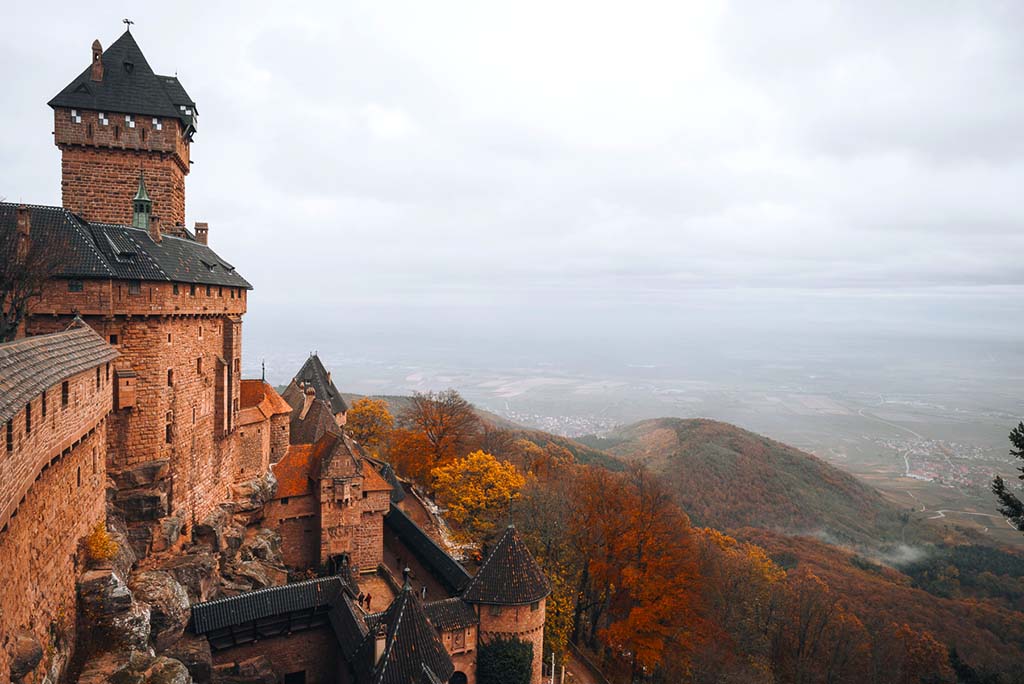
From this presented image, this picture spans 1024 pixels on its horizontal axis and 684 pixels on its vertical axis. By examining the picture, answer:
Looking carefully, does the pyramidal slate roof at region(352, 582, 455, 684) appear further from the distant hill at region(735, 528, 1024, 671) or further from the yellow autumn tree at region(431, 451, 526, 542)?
the distant hill at region(735, 528, 1024, 671)

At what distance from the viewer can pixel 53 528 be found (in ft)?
36.4

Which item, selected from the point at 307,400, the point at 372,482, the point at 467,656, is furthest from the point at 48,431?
the point at 307,400

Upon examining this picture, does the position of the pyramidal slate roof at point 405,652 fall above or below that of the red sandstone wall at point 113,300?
below

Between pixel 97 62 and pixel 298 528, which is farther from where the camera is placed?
pixel 298 528

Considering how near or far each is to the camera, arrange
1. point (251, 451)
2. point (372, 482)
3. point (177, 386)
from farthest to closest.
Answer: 1. point (372, 482)
2. point (251, 451)
3. point (177, 386)

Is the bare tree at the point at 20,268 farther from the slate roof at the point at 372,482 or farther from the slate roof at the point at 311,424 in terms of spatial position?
the slate roof at the point at 311,424

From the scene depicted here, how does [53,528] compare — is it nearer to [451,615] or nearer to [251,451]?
[451,615]

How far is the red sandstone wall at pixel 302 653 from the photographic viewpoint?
20.3 metres

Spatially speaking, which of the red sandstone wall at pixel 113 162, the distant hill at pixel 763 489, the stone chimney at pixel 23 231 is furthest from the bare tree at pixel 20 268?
the distant hill at pixel 763 489

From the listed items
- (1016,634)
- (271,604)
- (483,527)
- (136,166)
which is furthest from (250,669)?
(1016,634)

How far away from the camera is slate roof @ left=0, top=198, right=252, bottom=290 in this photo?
1723 centimetres

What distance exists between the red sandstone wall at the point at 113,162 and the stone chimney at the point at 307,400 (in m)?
15.6

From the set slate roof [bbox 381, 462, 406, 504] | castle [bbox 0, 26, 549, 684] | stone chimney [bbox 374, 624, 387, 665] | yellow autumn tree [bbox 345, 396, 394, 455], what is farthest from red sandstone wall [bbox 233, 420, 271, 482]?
yellow autumn tree [bbox 345, 396, 394, 455]

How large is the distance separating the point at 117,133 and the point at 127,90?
174 centimetres
